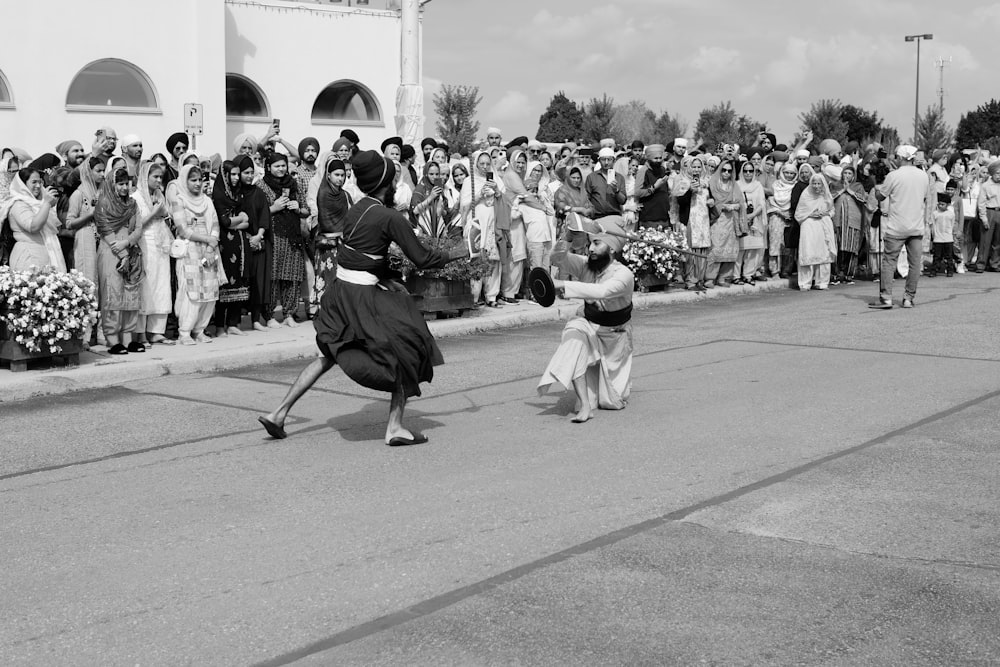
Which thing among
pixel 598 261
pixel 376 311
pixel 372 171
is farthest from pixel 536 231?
pixel 376 311

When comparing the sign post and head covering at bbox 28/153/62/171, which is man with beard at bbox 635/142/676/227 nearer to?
the sign post

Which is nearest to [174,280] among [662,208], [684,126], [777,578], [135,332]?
[135,332]

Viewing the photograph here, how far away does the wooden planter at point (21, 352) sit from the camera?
10.8 metres

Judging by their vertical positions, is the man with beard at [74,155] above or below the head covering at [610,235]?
above

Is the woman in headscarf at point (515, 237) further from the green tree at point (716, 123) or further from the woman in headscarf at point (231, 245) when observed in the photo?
the green tree at point (716, 123)

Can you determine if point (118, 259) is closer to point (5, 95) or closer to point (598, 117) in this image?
point (5, 95)

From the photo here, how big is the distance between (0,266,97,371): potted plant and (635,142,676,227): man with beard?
8915 millimetres

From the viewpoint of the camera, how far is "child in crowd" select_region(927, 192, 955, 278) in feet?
71.8

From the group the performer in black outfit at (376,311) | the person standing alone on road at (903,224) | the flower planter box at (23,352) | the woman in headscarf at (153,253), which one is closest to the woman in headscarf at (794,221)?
the person standing alone on road at (903,224)

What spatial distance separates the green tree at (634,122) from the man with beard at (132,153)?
5457cm

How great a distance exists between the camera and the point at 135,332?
1219cm

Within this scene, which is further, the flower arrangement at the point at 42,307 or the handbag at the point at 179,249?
the handbag at the point at 179,249

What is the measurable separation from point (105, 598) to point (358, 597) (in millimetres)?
1039

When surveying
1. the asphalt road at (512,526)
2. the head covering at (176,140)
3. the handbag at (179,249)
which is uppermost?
the head covering at (176,140)
